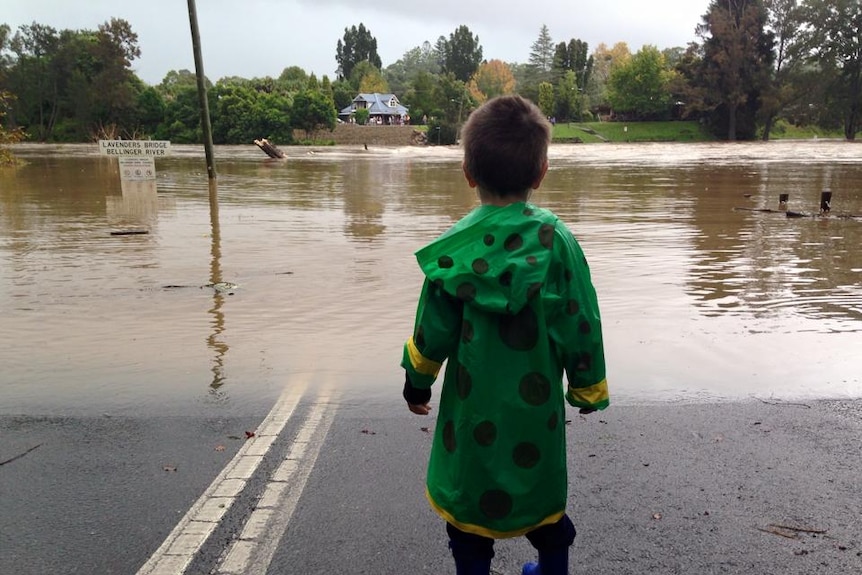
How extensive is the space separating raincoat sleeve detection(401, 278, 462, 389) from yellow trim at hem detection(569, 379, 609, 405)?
420mm

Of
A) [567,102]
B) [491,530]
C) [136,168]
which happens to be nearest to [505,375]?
[491,530]

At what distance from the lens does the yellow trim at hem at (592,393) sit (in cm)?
225

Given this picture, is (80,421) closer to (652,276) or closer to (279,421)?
(279,421)

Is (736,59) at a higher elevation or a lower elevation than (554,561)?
higher

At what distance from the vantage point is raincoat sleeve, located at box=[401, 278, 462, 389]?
217 cm

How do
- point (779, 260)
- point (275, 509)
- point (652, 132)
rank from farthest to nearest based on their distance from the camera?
point (652, 132) < point (779, 260) < point (275, 509)

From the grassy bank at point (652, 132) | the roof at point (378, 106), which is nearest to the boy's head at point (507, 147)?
the grassy bank at point (652, 132)

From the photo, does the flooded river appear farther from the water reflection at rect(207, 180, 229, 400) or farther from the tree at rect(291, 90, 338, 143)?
the tree at rect(291, 90, 338, 143)

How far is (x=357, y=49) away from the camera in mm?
162250

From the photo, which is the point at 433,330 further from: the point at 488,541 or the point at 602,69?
the point at 602,69

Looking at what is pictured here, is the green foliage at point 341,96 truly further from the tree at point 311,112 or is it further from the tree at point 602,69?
the tree at point 602,69

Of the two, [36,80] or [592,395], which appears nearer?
[592,395]

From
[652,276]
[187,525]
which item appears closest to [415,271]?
[652,276]

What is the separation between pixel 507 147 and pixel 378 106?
383ft
